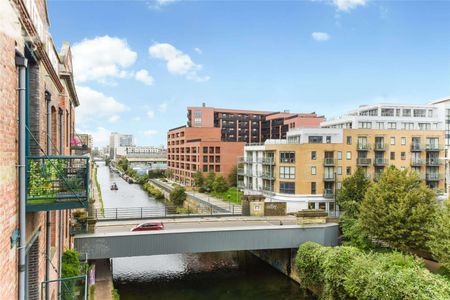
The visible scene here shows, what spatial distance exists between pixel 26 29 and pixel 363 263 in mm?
17205

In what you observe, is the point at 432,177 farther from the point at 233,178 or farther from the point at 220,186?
the point at 233,178

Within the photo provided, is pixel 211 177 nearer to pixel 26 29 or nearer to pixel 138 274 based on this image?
pixel 138 274

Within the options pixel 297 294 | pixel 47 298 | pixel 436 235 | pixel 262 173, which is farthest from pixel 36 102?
pixel 262 173

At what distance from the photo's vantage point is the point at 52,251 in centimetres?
1000

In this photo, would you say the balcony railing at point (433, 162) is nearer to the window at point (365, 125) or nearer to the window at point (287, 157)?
the window at point (365, 125)

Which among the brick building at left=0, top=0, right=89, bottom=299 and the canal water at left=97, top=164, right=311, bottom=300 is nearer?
the brick building at left=0, top=0, right=89, bottom=299

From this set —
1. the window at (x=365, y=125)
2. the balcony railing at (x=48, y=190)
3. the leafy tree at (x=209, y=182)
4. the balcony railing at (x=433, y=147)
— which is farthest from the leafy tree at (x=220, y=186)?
the balcony railing at (x=48, y=190)

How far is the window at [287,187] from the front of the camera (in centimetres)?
4203

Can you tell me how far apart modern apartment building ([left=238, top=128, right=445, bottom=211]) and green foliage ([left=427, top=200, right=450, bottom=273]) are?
844 inches

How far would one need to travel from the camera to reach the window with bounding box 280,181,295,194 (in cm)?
4203

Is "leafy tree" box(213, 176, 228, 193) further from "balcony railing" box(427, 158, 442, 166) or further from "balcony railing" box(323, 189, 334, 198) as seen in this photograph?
"balcony railing" box(427, 158, 442, 166)

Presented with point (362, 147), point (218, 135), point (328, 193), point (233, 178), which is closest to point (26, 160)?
point (328, 193)

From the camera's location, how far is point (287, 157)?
42.7m

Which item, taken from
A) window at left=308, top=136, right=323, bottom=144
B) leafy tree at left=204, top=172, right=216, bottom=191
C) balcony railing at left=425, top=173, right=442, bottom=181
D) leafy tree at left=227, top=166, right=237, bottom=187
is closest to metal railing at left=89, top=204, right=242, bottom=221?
window at left=308, top=136, right=323, bottom=144
